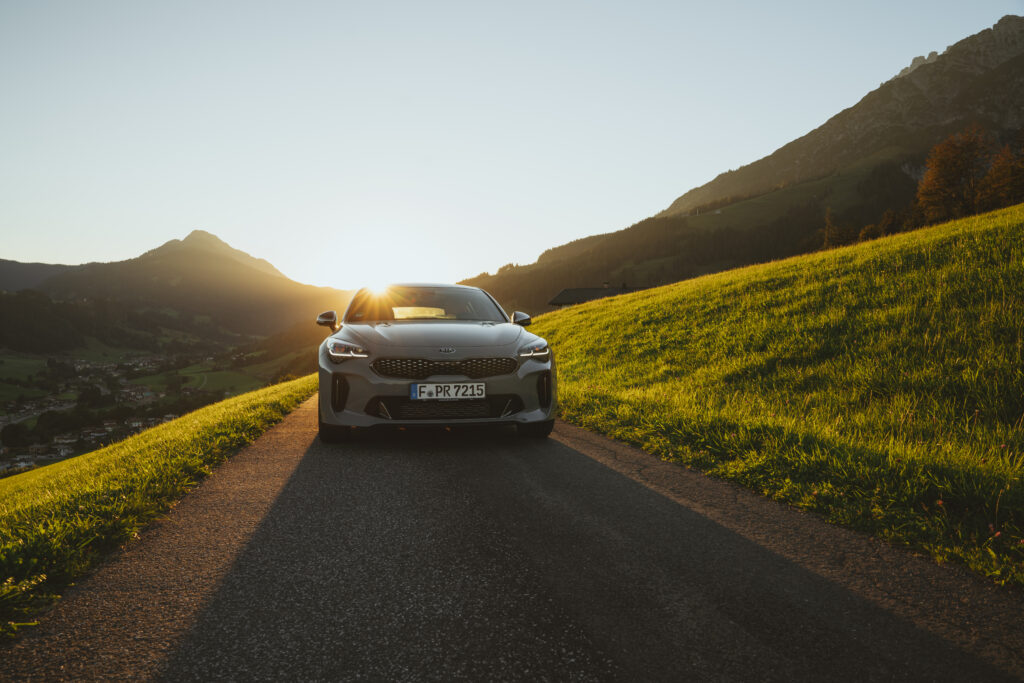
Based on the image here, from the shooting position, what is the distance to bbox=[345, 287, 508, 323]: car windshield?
6250mm

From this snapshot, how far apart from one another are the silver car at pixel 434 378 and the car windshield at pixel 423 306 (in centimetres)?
54

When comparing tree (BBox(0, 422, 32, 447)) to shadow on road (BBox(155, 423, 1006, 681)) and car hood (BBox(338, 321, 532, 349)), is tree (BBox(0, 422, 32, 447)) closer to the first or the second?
car hood (BBox(338, 321, 532, 349))

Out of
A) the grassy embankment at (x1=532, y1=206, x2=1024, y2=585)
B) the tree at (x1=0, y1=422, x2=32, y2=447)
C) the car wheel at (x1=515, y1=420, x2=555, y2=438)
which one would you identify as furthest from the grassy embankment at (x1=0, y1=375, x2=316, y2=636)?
the tree at (x1=0, y1=422, x2=32, y2=447)

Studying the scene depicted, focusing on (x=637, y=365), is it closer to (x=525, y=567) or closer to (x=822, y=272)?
(x=822, y=272)

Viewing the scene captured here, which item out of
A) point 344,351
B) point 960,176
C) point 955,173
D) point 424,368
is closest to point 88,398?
point 344,351

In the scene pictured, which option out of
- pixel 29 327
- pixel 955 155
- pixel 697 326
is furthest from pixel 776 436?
pixel 29 327

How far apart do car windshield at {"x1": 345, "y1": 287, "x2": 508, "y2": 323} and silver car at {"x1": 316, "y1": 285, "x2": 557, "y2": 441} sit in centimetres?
54

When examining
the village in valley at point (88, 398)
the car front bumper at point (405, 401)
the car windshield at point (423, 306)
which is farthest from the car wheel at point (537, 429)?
the village in valley at point (88, 398)

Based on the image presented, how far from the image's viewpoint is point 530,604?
2.26 meters

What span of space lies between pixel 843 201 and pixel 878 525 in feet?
632

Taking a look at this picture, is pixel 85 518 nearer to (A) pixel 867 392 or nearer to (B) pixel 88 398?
(A) pixel 867 392

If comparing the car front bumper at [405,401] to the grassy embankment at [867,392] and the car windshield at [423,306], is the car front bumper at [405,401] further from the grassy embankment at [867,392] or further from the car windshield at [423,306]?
the grassy embankment at [867,392]

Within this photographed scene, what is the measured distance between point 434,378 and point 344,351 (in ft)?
3.31

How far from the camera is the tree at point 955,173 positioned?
Answer: 62.4 m
